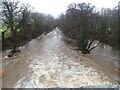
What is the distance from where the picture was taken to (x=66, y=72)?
18.2m

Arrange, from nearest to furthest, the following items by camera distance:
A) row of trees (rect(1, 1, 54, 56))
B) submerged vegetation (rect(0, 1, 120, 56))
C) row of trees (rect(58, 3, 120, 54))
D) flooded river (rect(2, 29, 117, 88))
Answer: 1. flooded river (rect(2, 29, 117, 88))
2. row of trees (rect(58, 3, 120, 54))
3. submerged vegetation (rect(0, 1, 120, 56))
4. row of trees (rect(1, 1, 54, 56))

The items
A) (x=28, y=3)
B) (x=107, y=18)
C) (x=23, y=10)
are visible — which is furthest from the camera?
(x=28, y=3)

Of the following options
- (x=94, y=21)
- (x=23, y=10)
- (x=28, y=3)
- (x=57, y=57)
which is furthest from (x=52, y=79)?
(x=28, y=3)

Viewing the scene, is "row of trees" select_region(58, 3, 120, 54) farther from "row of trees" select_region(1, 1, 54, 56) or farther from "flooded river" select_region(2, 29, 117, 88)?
"row of trees" select_region(1, 1, 54, 56)

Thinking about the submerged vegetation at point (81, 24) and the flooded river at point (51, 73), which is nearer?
the flooded river at point (51, 73)

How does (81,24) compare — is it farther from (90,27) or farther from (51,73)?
(51,73)

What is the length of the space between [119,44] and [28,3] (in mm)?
17348

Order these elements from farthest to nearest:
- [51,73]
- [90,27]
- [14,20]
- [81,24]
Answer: [14,20], [90,27], [81,24], [51,73]

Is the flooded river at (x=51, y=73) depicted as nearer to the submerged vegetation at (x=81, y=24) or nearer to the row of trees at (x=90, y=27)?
the row of trees at (x=90, y=27)

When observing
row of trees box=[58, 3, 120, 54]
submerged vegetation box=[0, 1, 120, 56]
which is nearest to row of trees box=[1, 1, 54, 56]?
submerged vegetation box=[0, 1, 120, 56]

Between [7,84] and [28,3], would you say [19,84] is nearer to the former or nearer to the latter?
[7,84]

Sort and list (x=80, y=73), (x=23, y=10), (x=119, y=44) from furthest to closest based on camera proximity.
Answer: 1. (x=23, y=10)
2. (x=119, y=44)
3. (x=80, y=73)

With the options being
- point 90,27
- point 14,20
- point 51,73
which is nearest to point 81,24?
point 90,27

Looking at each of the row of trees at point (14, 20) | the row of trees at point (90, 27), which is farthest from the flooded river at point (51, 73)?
the row of trees at point (14, 20)
